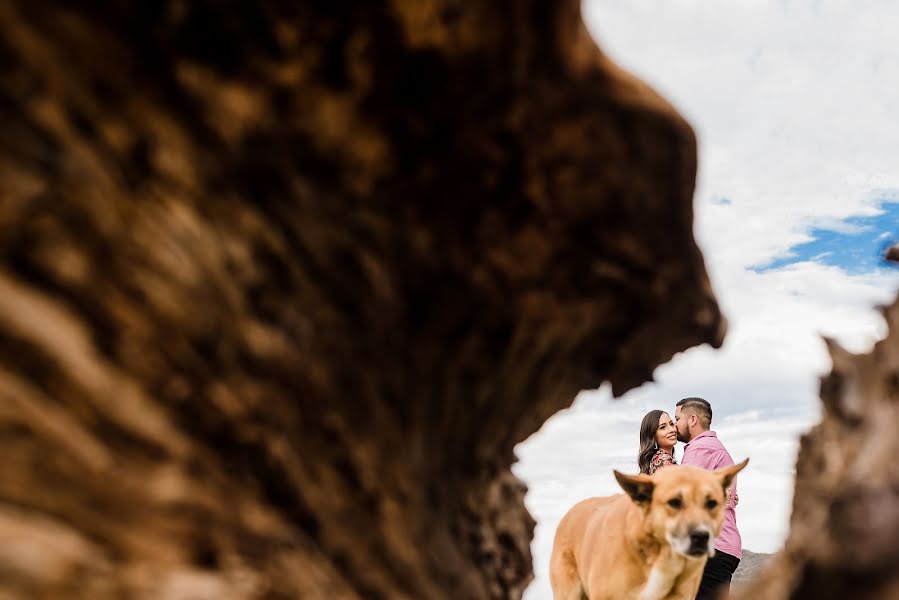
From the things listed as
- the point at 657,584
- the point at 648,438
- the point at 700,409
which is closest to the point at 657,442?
the point at 648,438

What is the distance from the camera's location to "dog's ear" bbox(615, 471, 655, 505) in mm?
3946

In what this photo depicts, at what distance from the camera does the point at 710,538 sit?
4.07 meters

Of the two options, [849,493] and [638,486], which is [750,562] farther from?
[849,493]

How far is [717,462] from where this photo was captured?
16.8 ft

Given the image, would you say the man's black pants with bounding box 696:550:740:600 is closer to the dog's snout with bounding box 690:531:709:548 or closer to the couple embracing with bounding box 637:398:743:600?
the couple embracing with bounding box 637:398:743:600

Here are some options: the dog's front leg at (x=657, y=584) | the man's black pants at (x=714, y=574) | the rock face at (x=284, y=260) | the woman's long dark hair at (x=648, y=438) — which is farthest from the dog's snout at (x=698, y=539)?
the rock face at (x=284, y=260)

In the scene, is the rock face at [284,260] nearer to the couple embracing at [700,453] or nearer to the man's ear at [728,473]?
the man's ear at [728,473]

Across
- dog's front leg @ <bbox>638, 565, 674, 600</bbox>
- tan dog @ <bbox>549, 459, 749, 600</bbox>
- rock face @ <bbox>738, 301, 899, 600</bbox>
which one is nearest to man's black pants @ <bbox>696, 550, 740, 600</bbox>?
tan dog @ <bbox>549, 459, 749, 600</bbox>

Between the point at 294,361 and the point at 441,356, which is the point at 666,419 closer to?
the point at 441,356

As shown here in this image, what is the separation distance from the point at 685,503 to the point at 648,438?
6.07ft

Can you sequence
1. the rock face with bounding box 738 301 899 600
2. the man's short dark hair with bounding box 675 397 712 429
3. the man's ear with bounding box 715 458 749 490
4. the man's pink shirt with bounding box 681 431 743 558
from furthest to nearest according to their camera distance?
the man's short dark hair with bounding box 675 397 712 429
the man's pink shirt with bounding box 681 431 743 558
the man's ear with bounding box 715 458 749 490
the rock face with bounding box 738 301 899 600

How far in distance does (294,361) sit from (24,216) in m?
0.47

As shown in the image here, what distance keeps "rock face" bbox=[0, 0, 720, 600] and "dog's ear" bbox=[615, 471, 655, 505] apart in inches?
97.3

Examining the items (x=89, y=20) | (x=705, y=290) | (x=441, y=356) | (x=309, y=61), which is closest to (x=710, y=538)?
(x=705, y=290)
